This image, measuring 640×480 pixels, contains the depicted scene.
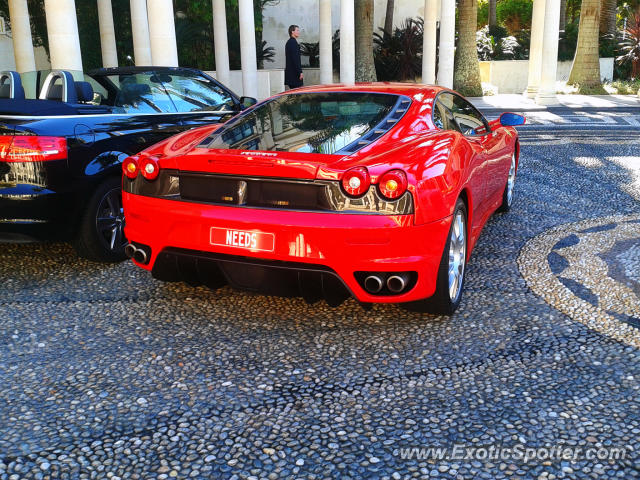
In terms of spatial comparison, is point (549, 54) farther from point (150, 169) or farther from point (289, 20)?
point (150, 169)

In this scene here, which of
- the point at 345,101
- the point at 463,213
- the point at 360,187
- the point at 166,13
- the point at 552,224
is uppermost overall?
the point at 166,13

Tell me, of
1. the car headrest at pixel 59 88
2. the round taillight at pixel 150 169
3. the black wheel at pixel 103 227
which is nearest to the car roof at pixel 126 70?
the car headrest at pixel 59 88

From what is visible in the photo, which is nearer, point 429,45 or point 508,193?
point 508,193

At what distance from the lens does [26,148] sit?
4.55 m

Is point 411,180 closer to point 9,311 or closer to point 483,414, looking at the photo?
point 483,414

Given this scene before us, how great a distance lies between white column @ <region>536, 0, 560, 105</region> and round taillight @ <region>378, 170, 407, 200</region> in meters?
18.9

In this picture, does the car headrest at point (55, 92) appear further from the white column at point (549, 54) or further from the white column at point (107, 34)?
the white column at point (549, 54)

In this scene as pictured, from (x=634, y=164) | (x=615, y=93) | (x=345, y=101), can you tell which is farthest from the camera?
(x=615, y=93)

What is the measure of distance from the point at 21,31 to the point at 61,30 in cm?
872

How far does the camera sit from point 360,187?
3518 mm

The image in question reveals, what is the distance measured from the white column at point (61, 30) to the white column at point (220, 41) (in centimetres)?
985

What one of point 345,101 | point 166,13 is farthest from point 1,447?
point 166,13

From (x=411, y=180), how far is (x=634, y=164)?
723 centimetres

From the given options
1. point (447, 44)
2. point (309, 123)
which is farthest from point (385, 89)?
point (447, 44)
